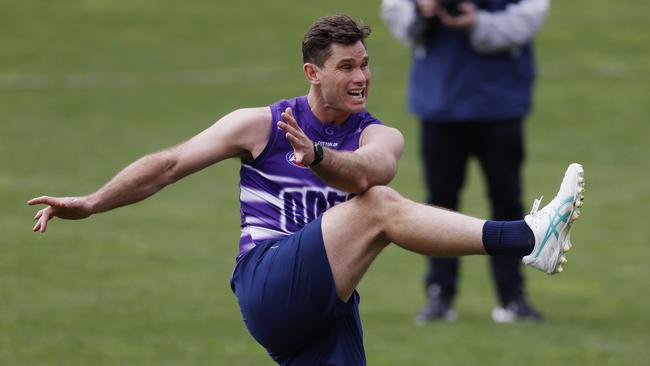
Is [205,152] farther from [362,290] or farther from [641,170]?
[641,170]

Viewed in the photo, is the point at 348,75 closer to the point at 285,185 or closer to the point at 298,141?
the point at 285,185

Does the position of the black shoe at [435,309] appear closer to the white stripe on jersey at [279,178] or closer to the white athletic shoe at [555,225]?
the white stripe on jersey at [279,178]

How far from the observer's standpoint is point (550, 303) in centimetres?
1091

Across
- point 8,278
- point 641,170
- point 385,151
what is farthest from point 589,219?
point 385,151

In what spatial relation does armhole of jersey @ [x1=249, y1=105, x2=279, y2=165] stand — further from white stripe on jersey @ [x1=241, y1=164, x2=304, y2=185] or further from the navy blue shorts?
A: the navy blue shorts

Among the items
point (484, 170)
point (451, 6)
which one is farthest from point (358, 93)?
Result: point (484, 170)

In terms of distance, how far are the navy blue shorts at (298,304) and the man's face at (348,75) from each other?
1.99ft

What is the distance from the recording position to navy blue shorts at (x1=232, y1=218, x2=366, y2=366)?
21.3ft

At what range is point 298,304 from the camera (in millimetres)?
6535

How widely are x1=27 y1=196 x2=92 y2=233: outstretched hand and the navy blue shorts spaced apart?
2.74ft

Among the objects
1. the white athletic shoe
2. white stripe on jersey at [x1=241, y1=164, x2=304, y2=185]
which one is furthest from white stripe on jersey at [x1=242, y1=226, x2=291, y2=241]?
the white athletic shoe

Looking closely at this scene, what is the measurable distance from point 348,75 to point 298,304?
109 centimetres

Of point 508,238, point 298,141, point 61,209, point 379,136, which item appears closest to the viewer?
point 298,141

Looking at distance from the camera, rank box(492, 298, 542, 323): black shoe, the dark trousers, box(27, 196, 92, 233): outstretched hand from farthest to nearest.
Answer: box(492, 298, 542, 323): black shoe, the dark trousers, box(27, 196, 92, 233): outstretched hand
